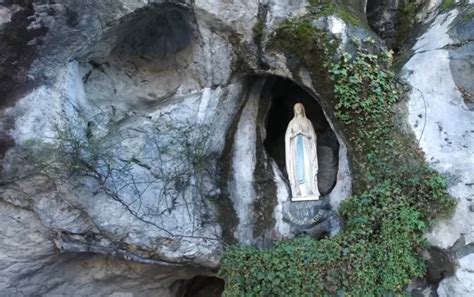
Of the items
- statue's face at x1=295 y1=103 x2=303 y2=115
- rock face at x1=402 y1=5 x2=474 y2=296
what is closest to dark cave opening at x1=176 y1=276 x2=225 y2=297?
statue's face at x1=295 y1=103 x2=303 y2=115

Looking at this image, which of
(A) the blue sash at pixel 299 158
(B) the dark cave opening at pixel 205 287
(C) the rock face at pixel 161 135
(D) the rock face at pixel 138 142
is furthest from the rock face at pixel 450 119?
(B) the dark cave opening at pixel 205 287

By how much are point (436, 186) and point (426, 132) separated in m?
0.51

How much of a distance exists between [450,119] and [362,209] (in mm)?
1064

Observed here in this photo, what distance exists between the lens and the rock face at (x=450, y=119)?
385cm

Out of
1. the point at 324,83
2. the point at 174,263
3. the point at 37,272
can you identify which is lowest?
the point at 37,272

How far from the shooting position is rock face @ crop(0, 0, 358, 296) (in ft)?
14.8

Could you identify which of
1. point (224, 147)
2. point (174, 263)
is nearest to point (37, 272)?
point (174, 263)

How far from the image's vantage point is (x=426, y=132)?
13.8 feet

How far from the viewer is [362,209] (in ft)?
13.7

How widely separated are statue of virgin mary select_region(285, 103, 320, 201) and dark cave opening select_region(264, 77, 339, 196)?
7.1 inches

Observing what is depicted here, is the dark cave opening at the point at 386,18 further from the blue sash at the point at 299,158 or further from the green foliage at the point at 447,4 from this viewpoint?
the blue sash at the point at 299,158

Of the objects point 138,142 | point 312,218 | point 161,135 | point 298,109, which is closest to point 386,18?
point 298,109

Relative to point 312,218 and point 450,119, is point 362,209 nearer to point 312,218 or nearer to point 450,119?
point 312,218

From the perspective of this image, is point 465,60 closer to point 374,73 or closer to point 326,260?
point 374,73
